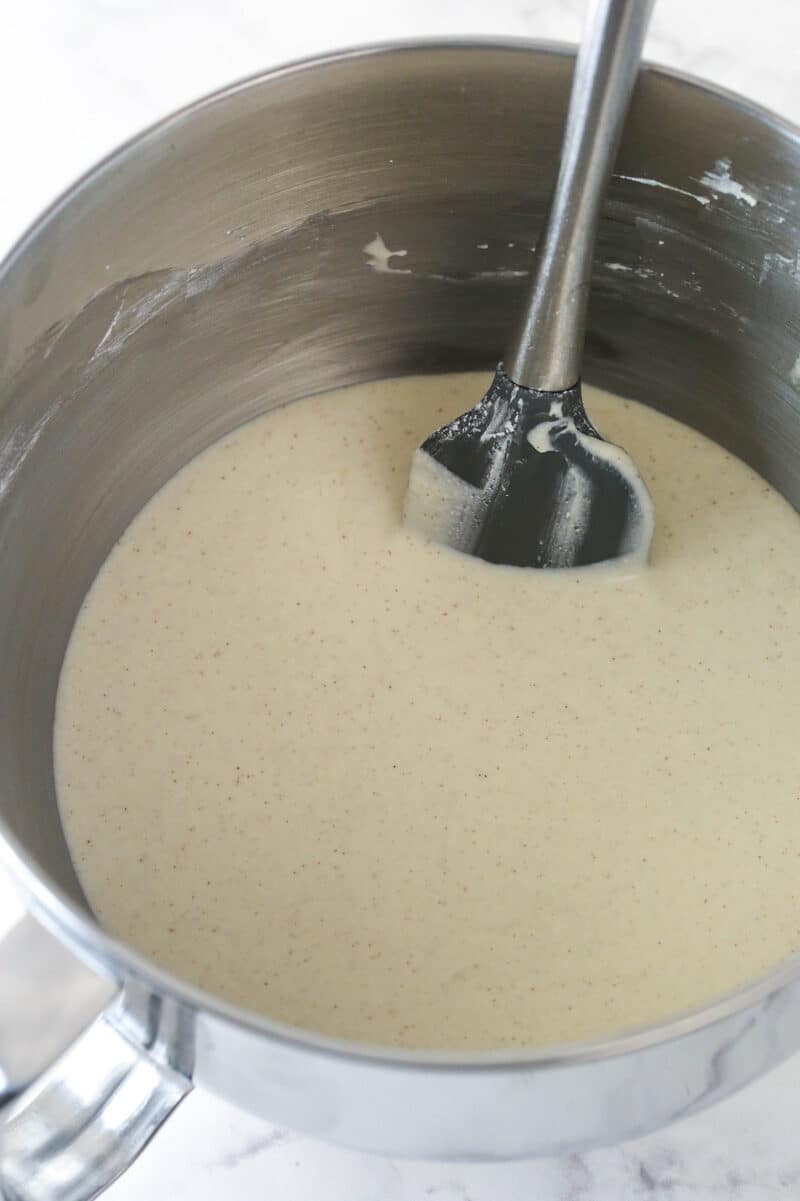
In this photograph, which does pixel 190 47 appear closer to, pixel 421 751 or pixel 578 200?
pixel 578 200

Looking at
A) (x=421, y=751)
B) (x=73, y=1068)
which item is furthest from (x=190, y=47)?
(x=73, y=1068)

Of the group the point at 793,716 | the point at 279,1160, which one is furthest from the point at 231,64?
the point at 279,1160

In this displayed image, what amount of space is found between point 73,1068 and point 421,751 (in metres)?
0.42

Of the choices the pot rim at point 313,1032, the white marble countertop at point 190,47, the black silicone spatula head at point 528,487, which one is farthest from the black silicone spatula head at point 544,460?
the pot rim at point 313,1032

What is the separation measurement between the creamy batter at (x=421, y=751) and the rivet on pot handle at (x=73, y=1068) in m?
0.25

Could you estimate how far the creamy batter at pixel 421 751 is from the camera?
95cm

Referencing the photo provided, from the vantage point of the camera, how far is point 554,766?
102 centimetres

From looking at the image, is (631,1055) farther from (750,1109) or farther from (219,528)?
(219,528)

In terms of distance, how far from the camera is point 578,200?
0.98 metres

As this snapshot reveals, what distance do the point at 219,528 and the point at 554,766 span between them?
0.33 m

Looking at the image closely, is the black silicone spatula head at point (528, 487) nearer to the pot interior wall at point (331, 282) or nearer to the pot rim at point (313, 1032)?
the pot interior wall at point (331, 282)

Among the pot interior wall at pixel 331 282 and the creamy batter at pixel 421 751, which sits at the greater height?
the pot interior wall at pixel 331 282

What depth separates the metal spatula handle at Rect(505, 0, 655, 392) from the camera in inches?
35.8

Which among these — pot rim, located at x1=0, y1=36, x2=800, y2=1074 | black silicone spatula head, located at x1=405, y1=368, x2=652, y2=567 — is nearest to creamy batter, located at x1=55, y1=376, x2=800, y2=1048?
black silicone spatula head, located at x1=405, y1=368, x2=652, y2=567
